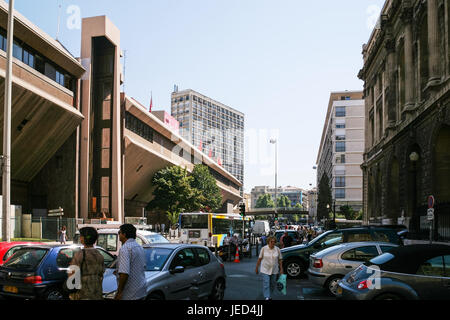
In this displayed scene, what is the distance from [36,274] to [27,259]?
572mm

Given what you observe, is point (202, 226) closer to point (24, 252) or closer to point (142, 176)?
point (24, 252)

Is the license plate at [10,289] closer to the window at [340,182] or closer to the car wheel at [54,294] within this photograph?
the car wheel at [54,294]

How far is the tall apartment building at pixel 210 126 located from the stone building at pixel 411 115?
362ft

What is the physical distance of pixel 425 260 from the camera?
7480 mm

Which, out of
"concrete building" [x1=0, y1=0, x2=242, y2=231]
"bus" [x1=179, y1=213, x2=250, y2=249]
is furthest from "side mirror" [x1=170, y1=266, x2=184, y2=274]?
"concrete building" [x1=0, y1=0, x2=242, y2=231]

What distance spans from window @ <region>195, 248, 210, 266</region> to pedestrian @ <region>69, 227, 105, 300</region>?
4.14 meters

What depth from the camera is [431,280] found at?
7.25 metres

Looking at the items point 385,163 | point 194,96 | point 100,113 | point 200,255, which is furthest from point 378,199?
point 194,96

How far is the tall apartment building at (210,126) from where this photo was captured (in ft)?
545

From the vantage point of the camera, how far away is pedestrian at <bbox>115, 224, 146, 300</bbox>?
548cm

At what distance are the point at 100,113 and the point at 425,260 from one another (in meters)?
43.8

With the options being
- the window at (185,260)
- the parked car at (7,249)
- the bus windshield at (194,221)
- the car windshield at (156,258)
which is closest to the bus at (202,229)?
the bus windshield at (194,221)

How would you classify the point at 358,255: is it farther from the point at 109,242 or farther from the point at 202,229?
the point at 202,229

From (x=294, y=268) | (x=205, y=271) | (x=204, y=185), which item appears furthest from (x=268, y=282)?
(x=204, y=185)
